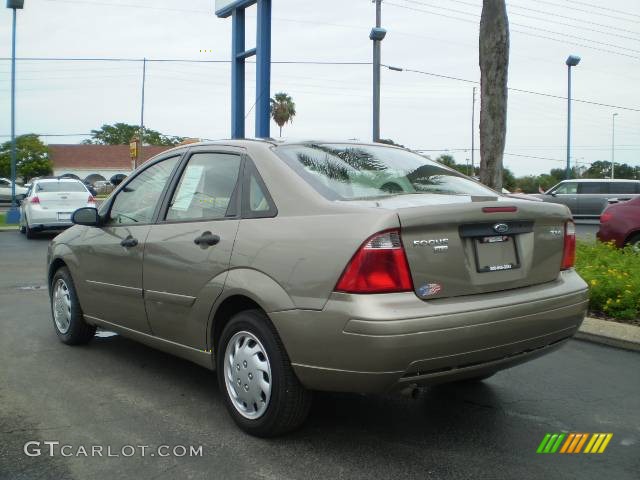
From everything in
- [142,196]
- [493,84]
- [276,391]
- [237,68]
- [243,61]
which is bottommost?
[276,391]

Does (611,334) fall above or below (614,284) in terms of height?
below

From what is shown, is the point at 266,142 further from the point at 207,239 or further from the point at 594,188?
the point at 594,188

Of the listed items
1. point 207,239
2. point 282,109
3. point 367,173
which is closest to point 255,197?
point 207,239

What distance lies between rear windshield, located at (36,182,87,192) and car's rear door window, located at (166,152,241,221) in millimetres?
13974

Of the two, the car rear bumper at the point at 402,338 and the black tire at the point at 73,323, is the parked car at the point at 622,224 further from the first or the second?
the black tire at the point at 73,323

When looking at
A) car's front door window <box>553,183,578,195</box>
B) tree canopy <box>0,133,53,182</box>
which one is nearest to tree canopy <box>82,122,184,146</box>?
tree canopy <box>0,133,53,182</box>

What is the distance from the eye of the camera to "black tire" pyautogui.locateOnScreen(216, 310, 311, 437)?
357cm

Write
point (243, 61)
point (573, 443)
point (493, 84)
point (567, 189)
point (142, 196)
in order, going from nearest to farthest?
1. point (573, 443)
2. point (142, 196)
3. point (493, 84)
4. point (243, 61)
5. point (567, 189)

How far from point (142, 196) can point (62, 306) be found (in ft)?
4.90

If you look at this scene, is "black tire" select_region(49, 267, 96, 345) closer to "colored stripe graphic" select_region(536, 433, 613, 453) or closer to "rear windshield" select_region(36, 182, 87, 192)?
"colored stripe graphic" select_region(536, 433, 613, 453)

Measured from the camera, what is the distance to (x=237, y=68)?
48.7ft

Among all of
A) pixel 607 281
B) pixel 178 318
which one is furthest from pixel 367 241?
pixel 607 281

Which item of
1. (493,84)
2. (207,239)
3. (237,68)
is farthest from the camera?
(237,68)

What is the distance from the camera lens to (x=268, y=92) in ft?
45.3
